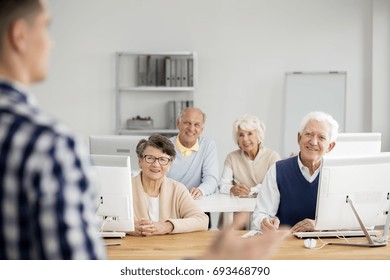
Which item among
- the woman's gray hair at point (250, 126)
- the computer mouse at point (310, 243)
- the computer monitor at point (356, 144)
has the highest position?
the woman's gray hair at point (250, 126)

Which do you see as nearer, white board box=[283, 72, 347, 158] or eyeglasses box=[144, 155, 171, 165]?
eyeglasses box=[144, 155, 171, 165]

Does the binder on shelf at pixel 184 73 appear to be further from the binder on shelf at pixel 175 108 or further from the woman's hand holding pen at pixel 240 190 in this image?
the woman's hand holding pen at pixel 240 190

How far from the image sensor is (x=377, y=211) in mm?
2699

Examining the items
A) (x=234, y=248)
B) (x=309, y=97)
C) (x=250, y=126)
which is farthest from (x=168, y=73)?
(x=234, y=248)

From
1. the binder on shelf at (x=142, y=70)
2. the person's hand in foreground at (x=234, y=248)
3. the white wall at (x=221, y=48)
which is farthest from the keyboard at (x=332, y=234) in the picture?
the binder on shelf at (x=142, y=70)

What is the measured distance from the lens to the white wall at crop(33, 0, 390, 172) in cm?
650

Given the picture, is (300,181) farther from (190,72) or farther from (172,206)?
(190,72)

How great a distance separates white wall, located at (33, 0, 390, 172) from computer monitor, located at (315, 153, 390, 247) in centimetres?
392

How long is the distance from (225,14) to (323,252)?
4.29 meters

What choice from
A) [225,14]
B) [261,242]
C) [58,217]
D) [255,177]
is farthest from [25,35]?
[225,14]

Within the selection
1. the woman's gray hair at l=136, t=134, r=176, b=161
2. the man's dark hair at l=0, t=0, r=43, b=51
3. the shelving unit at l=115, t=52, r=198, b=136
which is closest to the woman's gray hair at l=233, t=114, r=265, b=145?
the woman's gray hair at l=136, t=134, r=176, b=161

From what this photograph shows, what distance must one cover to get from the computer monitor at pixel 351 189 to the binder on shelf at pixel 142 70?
4.01 metres

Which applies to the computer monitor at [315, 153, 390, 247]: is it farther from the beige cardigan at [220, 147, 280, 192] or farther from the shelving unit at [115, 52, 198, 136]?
the shelving unit at [115, 52, 198, 136]

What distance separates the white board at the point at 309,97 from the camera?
21.4 feet
